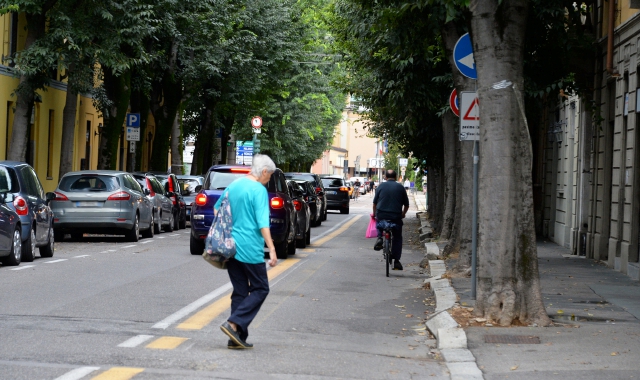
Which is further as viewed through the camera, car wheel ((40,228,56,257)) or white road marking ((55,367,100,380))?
car wheel ((40,228,56,257))

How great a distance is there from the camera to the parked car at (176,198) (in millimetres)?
31094

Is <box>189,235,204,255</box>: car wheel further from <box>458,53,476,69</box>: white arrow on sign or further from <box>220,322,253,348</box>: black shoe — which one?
<box>220,322,253,348</box>: black shoe

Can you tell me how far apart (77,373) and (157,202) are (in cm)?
2055

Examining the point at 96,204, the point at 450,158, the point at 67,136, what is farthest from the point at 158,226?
the point at 450,158

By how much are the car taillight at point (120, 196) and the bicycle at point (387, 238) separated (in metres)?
7.72

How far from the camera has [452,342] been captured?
968cm

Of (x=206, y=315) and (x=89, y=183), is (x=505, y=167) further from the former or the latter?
(x=89, y=183)

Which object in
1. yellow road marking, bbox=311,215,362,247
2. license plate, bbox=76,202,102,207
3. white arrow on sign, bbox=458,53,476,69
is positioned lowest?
yellow road marking, bbox=311,215,362,247

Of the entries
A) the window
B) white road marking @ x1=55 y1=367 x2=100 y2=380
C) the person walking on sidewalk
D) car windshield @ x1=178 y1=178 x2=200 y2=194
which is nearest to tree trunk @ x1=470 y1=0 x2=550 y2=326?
the person walking on sidewalk

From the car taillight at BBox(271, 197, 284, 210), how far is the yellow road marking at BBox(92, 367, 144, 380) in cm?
1204

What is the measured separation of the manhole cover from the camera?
986cm

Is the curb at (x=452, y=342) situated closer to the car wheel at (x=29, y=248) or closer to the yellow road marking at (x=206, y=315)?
the yellow road marking at (x=206, y=315)

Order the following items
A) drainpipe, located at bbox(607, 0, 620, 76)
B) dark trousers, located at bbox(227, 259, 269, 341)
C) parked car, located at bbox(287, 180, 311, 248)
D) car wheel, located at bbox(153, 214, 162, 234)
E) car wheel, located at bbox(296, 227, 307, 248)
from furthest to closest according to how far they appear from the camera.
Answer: car wheel, located at bbox(153, 214, 162, 234) → car wheel, located at bbox(296, 227, 307, 248) → parked car, located at bbox(287, 180, 311, 248) → drainpipe, located at bbox(607, 0, 620, 76) → dark trousers, located at bbox(227, 259, 269, 341)

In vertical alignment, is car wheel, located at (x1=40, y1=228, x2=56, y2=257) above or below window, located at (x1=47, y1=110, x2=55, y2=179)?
below
